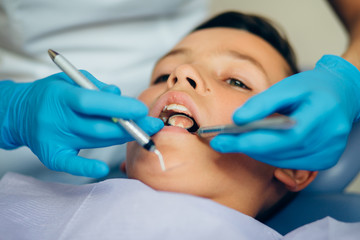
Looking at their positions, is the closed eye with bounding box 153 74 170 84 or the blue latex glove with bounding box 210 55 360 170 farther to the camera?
the closed eye with bounding box 153 74 170 84

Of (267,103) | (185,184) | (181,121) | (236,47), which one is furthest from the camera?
(236,47)

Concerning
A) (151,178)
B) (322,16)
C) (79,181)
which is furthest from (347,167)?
(322,16)

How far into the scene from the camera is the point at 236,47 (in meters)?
1.07

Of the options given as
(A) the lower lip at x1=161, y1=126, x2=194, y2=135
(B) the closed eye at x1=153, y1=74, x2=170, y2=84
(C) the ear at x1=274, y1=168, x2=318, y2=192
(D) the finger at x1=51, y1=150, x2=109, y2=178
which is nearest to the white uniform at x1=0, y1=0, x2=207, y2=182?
(B) the closed eye at x1=153, y1=74, x2=170, y2=84

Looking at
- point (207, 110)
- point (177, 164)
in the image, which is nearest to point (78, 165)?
point (177, 164)

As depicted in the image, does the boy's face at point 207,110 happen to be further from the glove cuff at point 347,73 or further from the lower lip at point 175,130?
the glove cuff at point 347,73

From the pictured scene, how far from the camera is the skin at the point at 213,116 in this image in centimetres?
84

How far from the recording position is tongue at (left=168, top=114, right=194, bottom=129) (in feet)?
3.11

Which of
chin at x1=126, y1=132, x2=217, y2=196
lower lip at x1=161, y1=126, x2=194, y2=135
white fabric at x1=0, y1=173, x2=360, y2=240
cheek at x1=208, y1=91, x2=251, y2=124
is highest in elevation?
cheek at x1=208, y1=91, x2=251, y2=124

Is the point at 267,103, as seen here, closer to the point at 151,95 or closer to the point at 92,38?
the point at 151,95

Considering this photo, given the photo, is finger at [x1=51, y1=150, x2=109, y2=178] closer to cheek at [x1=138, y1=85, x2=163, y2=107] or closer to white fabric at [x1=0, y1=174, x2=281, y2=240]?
white fabric at [x1=0, y1=174, x2=281, y2=240]

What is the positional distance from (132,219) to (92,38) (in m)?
0.97

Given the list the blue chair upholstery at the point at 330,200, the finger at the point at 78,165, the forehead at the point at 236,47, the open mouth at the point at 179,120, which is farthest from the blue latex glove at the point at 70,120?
the blue chair upholstery at the point at 330,200

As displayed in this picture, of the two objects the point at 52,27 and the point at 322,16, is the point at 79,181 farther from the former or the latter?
the point at 322,16
